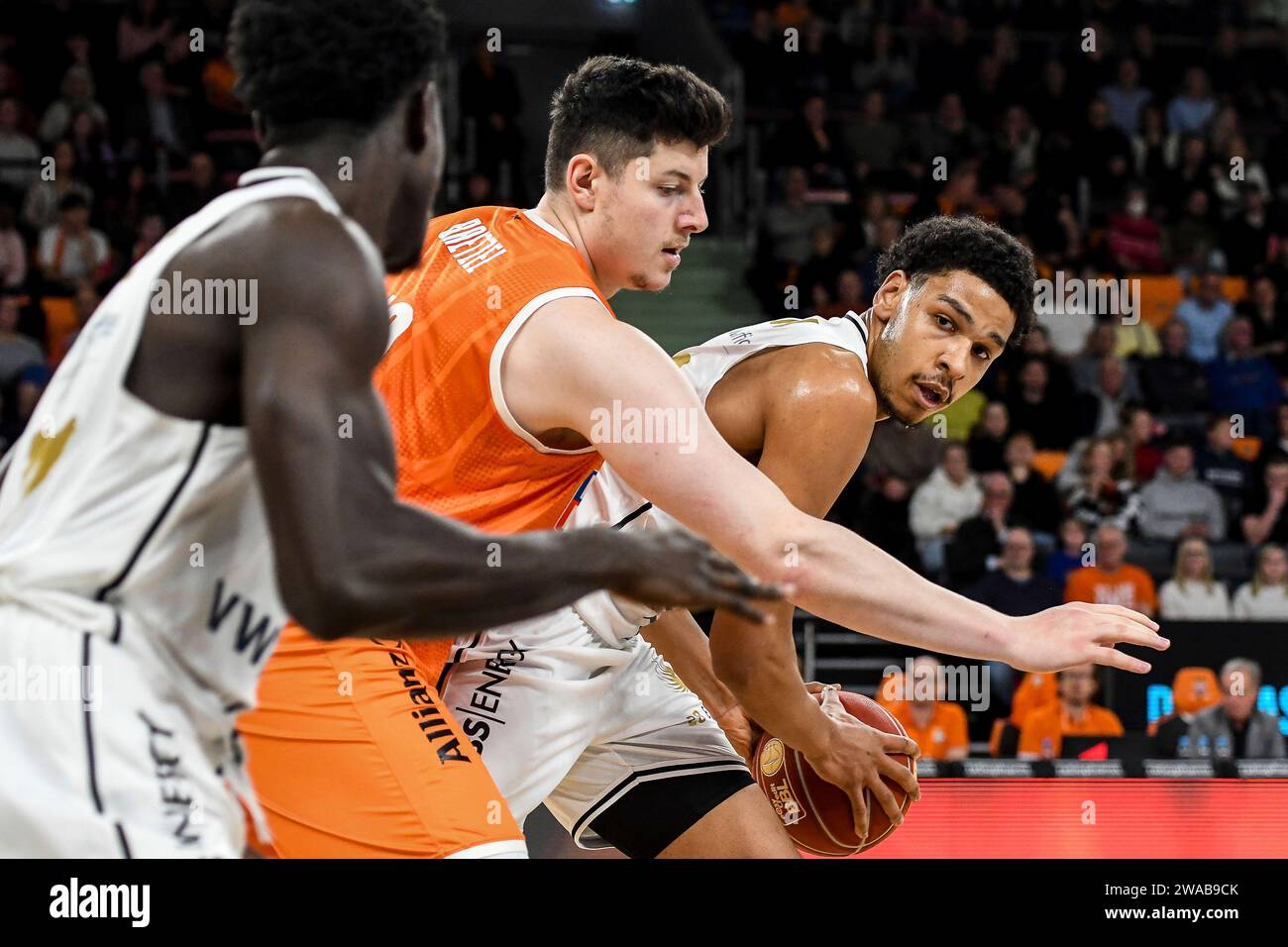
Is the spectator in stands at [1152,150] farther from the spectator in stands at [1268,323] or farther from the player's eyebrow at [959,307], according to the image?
the player's eyebrow at [959,307]

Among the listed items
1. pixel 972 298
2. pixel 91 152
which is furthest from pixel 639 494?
pixel 91 152

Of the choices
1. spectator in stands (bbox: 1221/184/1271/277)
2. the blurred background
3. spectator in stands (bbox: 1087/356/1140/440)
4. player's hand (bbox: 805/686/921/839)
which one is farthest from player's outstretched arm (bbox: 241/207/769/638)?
spectator in stands (bbox: 1221/184/1271/277)

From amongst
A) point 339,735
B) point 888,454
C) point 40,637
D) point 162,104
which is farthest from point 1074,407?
point 40,637

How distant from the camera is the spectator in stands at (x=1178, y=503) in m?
10.3

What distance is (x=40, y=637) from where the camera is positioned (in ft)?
5.95

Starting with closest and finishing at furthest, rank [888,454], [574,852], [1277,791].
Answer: [574,852], [1277,791], [888,454]

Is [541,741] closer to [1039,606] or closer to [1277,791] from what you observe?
[1277,791]

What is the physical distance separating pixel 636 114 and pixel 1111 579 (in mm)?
6781

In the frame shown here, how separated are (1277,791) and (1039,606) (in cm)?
380

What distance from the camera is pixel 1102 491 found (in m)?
10.2

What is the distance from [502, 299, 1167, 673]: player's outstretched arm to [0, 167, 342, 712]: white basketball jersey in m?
0.79

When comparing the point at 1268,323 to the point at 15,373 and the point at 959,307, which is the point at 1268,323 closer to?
the point at 15,373

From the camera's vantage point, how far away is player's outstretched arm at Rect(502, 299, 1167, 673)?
2529 mm

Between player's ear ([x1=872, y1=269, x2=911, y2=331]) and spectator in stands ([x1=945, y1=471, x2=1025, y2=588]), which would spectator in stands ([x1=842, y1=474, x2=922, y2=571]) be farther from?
player's ear ([x1=872, y1=269, x2=911, y2=331])
